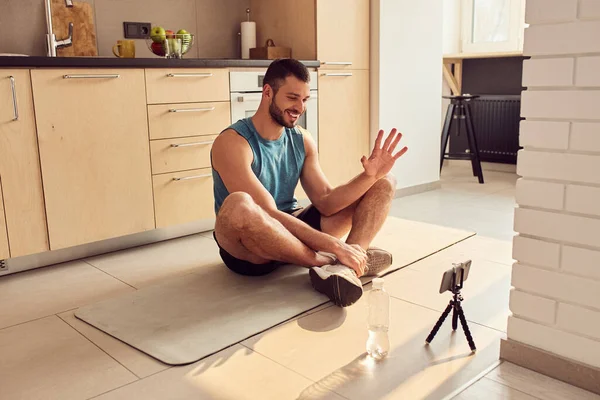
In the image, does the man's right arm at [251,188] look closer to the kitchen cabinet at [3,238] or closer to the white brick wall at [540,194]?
the white brick wall at [540,194]

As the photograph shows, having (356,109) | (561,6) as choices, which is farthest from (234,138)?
(356,109)

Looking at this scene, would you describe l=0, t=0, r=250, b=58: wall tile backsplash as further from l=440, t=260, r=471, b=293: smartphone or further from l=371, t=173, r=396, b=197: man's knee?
l=440, t=260, r=471, b=293: smartphone

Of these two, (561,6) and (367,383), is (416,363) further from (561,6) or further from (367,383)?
(561,6)

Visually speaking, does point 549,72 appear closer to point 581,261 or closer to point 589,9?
point 589,9

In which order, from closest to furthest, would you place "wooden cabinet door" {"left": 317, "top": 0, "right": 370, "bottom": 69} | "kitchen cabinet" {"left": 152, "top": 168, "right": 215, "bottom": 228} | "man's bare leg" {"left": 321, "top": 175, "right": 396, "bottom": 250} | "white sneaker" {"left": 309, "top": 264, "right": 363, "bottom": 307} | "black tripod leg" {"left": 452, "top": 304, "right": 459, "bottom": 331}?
"black tripod leg" {"left": 452, "top": 304, "right": 459, "bottom": 331}
"white sneaker" {"left": 309, "top": 264, "right": 363, "bottom": 307}
"man's bare leg" {"left": 321, "top": 175, "right": 396, "bottom": 250}
"kitchen cabinet" {"left": 152, "top": 168, "right": 215, "bottom": 228}
"wooden cabinet door" {"left": 317, "top": 0, "right": 370, "bottom": 69}

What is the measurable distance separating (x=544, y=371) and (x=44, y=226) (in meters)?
2.10

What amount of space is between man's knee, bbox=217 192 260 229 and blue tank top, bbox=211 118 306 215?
252 mm

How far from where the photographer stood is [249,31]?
3910 millimetres

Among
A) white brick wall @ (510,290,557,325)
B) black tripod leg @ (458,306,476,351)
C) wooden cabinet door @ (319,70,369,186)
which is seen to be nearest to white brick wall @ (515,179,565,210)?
white brick wall @ (510,290,557,325)

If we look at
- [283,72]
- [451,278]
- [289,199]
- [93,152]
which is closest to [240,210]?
[289,199]

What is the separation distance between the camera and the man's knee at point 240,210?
215 cm

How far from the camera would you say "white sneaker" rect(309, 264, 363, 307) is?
207 cm

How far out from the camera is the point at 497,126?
524 centimetres

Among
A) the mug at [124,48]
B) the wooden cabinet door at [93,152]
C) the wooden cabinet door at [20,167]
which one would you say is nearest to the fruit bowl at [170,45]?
the mug at [124,48]
